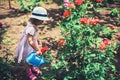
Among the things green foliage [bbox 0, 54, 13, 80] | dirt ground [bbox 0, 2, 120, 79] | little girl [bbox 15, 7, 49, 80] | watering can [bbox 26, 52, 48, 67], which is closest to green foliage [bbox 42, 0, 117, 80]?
watering can [bbox 26, 52, 48, 67]

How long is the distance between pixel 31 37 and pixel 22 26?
113 inches

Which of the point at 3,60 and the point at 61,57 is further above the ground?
the point at 61,57

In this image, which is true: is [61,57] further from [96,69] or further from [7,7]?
[7,7]

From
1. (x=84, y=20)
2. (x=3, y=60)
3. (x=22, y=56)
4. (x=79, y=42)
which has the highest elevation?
(x=84, y=20)

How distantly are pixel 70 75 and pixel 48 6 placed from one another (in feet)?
14.9

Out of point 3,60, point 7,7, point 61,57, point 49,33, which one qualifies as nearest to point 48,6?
point 7,7

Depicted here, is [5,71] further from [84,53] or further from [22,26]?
[22,26]

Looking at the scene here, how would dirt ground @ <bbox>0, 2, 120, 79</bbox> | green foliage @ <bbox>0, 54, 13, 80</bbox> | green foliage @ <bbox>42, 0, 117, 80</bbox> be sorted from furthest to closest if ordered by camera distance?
dirt ground @ <bbox>0, 2, 120, 79</bbox>
green foliage @ <bbox>0, 54, 13, 80</bbox>
green foliage @ <bbox>42, 0, 117, 80</bbox>

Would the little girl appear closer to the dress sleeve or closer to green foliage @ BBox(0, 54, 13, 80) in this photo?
the dress sleeve

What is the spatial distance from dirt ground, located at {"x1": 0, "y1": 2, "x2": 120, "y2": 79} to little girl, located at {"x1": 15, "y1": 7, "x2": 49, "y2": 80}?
1.04 meters

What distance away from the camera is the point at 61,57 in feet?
14.5

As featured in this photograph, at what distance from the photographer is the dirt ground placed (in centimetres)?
621

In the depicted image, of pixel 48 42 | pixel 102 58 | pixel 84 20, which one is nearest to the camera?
pixel 84 20

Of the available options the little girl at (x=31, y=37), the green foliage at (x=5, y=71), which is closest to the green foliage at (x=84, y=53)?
the little girl at (x=31, y=37)
